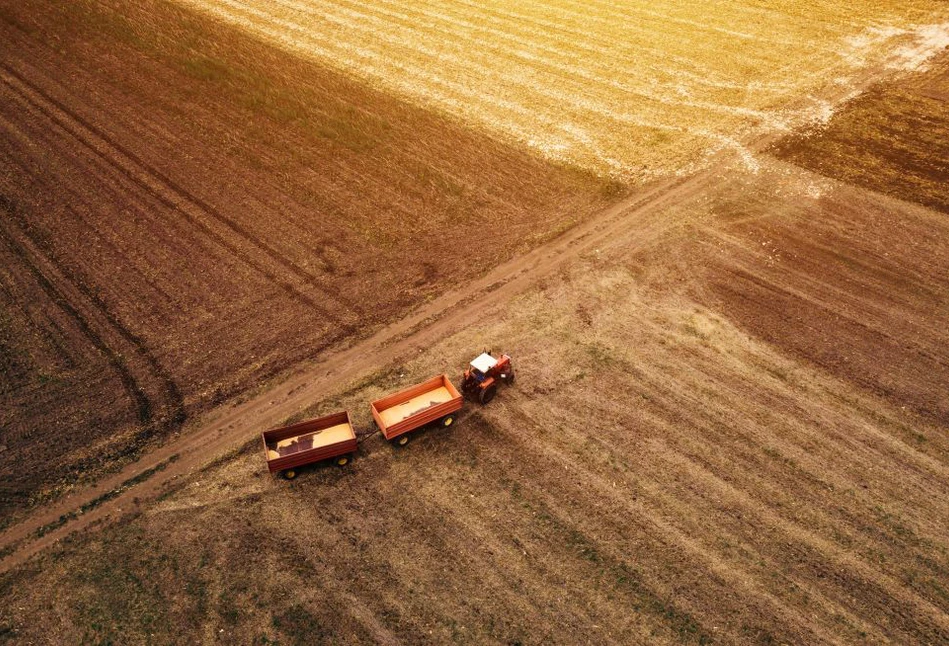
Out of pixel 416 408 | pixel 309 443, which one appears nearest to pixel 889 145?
pixel 416 408

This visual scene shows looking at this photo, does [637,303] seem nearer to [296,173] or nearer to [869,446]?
[869,446]

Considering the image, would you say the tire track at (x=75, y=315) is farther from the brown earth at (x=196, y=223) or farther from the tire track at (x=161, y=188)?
the tire track at (x=161, y=188)

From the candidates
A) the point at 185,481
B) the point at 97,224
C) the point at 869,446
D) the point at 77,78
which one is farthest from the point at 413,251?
the point at 77,78

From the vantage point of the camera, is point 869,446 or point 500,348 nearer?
point 869,446

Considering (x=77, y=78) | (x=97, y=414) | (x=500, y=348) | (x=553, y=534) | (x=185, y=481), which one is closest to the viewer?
(x=553, y=534)

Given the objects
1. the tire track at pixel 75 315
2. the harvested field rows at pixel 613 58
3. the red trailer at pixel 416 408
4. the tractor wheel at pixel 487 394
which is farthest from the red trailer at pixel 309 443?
the harvested field rows at pixel 613 58

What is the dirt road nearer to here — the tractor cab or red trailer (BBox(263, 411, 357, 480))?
red trailer (BBox(263, 411, 357, 480))
